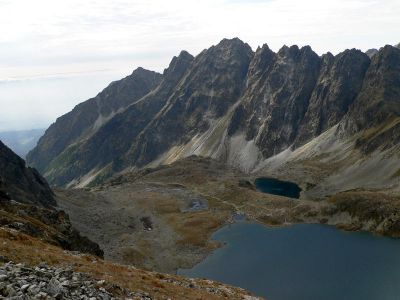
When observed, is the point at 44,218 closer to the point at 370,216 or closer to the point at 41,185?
the point at 41,185

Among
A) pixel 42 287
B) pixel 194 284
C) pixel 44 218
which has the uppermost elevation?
pixel 42 287

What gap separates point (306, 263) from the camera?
105 m

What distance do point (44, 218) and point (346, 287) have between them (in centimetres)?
5770

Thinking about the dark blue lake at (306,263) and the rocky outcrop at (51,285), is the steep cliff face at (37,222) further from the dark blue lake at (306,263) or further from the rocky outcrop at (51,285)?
the dark blue lake at (306,263)

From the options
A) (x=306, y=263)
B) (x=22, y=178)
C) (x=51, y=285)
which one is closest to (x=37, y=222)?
(x=51, y=285)

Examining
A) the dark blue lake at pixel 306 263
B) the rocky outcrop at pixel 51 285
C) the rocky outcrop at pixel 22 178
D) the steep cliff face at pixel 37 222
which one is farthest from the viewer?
the rocky outcrop at pixel 22 178

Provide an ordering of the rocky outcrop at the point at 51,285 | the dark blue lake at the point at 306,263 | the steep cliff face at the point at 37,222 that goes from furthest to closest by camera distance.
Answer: the dark blue lake at the point at 306,263 < the steep cliff face at the point at 37,222 < the rocky outcrop at the point at 51,285

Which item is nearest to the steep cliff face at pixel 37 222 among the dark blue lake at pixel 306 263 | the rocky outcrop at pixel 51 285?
the rocky outcrop at pixel 51 285

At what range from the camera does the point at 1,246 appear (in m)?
38.8

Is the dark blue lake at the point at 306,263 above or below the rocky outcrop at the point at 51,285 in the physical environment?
below

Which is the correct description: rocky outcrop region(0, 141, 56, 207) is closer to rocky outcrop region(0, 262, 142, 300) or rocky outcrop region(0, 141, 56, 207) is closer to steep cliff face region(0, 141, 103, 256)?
steep cliff face region(0, 141, 103, 256)

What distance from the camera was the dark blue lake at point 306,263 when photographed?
88438mm

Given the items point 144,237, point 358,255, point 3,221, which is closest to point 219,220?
point 144,237

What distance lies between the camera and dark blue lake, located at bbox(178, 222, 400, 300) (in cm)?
8844
